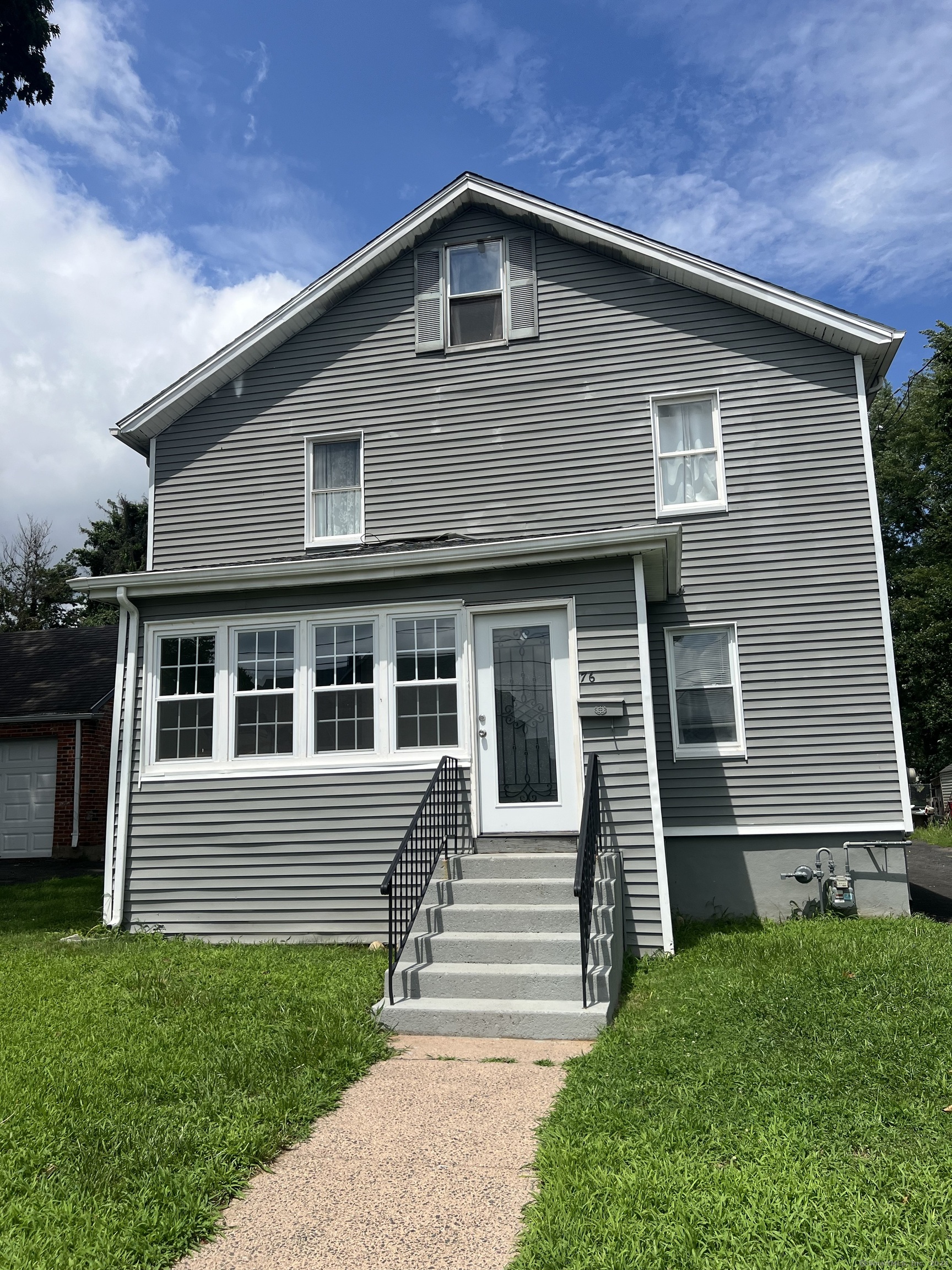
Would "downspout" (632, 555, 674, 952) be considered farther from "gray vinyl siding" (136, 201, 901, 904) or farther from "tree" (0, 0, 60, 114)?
"tree" (0, 0, 60, 114)

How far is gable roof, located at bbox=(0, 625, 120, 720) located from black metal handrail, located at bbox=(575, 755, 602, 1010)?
11.9 m

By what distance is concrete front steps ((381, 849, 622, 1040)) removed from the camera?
6156mm

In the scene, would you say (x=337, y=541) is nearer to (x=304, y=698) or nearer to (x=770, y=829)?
(x=304, y=698)

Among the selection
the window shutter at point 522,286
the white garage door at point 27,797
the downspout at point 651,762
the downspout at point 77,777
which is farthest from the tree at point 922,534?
the white garage door at point 27,797

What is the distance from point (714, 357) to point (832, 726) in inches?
174

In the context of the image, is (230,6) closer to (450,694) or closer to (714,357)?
(714,357)

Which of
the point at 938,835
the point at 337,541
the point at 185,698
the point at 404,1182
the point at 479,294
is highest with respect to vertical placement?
the point at 479,294

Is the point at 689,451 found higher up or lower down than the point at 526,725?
higher up

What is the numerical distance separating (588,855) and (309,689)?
370 centimetres

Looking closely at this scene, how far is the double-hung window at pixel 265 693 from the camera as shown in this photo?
30.9ft

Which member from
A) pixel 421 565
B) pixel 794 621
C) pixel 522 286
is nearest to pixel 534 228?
pixel 522 286

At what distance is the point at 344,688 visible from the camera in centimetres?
928

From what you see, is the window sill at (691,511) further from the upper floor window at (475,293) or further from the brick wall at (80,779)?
the brick wall at (80,779)

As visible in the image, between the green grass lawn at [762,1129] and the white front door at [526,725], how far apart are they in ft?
6.97
